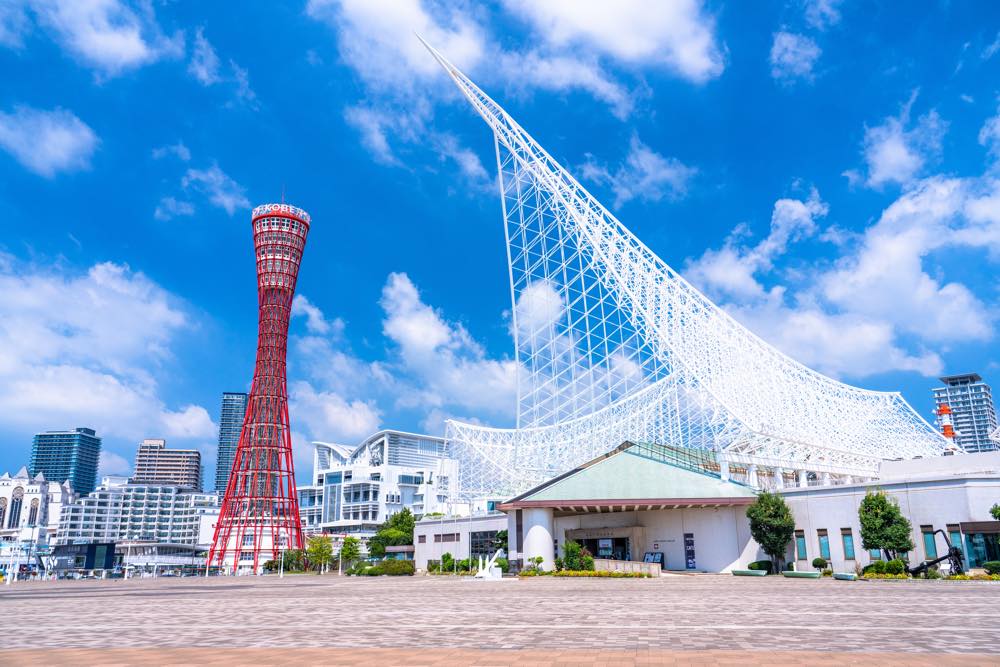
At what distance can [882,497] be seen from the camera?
Answer: 35594 mm

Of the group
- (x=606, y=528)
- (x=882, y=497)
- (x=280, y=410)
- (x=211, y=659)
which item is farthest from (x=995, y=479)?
(x=280, y=410)

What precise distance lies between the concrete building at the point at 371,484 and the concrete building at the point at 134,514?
104ft

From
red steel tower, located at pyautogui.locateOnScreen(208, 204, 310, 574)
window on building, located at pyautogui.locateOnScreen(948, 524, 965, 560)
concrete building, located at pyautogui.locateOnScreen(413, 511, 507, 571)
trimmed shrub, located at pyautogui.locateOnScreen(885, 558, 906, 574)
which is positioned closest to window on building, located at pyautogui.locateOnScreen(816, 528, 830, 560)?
window on building, located at pyautogui.locateOnScreen(948, 524, 965, 560)

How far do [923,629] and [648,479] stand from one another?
116 feet

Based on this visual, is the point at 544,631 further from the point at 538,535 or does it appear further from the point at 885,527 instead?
the point at 538,535

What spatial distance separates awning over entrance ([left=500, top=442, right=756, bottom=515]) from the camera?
45.9 metres

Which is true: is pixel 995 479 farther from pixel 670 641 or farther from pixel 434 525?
pixel 434 525

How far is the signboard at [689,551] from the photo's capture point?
4669 cm

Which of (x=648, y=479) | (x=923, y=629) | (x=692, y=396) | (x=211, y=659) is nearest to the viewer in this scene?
(x=211, y=659)

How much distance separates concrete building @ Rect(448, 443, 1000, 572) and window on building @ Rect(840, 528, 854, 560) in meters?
0.05

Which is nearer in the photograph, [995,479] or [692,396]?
[995,479]

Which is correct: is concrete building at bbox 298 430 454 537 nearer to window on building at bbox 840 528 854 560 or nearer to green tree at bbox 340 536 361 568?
green tree at bbox 340 536 361 568

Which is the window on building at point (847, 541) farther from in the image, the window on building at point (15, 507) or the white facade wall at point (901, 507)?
the window on building at point (15, 507)

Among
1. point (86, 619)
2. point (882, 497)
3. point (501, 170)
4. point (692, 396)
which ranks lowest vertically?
point (86, 619)
